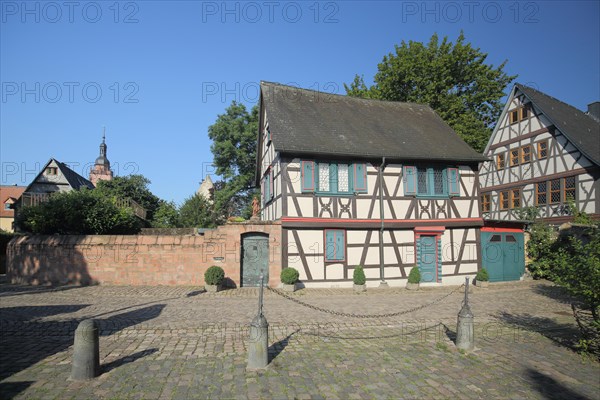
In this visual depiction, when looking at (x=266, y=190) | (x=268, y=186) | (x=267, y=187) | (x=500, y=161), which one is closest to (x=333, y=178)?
(x=268, y=186)

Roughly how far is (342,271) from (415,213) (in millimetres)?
4226

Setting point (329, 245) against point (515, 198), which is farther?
point (515, 198)

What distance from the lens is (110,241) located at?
1460 centimetres

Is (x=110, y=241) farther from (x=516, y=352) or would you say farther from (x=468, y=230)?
(x=468, y=230)

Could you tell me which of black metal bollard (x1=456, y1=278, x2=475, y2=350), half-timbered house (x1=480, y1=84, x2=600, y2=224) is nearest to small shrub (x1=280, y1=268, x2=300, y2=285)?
black metal bollard (x1=456, y1=278, x2=475, y2=350)

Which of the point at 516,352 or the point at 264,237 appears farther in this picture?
the point at 264,237

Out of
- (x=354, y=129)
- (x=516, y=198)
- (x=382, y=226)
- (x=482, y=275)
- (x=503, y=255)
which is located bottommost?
(x=482, y=275)

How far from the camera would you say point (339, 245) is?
1545 centimetres

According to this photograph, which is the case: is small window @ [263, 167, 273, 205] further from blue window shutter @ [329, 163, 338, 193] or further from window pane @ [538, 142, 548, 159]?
window pane @ [538, 142, 548, 159]

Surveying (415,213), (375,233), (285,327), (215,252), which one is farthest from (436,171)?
(285,327)

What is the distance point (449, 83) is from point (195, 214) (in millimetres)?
21789

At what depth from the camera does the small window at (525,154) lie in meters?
24.3

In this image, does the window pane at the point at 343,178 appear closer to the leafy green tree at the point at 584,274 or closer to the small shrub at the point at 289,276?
the small shrub at the point at 289,276

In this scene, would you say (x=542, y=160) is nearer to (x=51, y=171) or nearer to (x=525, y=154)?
(x=525, y=154)
